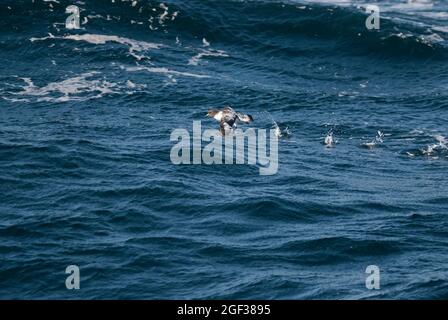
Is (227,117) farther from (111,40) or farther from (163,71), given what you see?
(111,40)

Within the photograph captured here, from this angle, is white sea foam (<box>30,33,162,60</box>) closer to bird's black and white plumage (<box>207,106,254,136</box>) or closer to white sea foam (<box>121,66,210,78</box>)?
white sea foam (<box>121,66,210,78</box>)

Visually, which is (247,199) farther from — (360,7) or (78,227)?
(360,7)

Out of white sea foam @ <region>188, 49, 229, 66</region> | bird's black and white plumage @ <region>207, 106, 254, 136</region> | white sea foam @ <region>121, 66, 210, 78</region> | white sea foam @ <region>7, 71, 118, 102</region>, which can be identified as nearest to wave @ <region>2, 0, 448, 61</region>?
white sea foam @ <region>188, 49, 229, 66</region>

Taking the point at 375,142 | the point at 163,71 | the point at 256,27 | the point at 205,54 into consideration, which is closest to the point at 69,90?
the point at 163,71

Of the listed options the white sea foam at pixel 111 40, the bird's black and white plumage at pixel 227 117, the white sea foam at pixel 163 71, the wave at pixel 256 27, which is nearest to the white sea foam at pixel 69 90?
the white sea foam at pixel 163 71

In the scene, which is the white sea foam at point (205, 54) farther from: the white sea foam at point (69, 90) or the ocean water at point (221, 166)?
the white sea foam at point (69, 90)

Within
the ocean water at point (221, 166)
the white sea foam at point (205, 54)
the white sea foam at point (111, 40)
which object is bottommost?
the ocean water at point (221, 166)

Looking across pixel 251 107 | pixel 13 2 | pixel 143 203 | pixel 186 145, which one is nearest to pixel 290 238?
pixel 143 203

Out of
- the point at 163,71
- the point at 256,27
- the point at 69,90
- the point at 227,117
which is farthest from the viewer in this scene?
the point at 256,27
